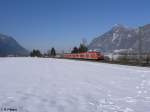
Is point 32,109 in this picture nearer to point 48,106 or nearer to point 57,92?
point 48,106

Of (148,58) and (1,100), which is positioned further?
(148,58)

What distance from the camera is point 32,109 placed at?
7977mm

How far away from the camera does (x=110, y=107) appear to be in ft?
27.6

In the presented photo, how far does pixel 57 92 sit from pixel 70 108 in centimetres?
308

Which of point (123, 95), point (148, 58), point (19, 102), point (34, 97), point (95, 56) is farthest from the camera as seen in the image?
point (95, 56)

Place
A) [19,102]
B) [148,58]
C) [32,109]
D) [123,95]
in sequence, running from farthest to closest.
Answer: [148,58], [123,95], [19,102], [32,109]

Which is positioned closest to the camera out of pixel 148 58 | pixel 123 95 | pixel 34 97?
pixel 34 97

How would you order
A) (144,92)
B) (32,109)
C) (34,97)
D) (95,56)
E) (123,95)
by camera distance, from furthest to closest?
(95,56)
(144,92)
(123,95)
(34,97)
(32,109)

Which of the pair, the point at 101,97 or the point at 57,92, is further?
the point at 57,92

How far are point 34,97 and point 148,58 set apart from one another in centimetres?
3674

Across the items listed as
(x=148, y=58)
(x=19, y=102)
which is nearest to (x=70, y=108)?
(x=19, y=102)

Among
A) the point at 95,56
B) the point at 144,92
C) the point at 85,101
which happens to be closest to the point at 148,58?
the point at 95,56

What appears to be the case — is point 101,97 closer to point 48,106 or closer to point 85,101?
point 85,101

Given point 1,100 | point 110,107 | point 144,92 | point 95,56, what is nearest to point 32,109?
point 1,100
